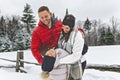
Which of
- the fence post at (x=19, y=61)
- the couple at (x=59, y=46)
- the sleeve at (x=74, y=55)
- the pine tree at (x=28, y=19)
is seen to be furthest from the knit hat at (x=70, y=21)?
the pine tree at (x=28, y=19)

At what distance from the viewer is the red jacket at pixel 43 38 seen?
3680 millimetres

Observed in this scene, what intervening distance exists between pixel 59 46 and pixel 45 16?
15.9 inches

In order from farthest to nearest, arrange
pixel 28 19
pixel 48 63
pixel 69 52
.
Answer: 1. pixel 28 19
2. pixel 69 52
3. pixel 48 63

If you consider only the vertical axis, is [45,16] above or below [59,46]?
above

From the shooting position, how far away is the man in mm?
3660

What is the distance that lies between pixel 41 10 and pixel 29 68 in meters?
9.41

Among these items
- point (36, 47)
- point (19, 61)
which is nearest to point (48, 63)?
point (36, 47)

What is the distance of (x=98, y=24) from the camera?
12056 cm

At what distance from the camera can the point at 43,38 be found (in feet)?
12.2

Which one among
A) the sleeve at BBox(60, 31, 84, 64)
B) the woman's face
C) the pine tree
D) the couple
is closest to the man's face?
the couple

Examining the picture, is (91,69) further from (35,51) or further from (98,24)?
(98,24)

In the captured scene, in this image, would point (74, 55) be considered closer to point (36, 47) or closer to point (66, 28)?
point (66, 28)

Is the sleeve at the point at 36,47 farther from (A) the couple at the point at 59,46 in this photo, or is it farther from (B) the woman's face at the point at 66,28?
(B) the woman's face at the point at 66,28

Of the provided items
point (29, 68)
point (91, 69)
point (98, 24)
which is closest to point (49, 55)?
point (91, 69)
